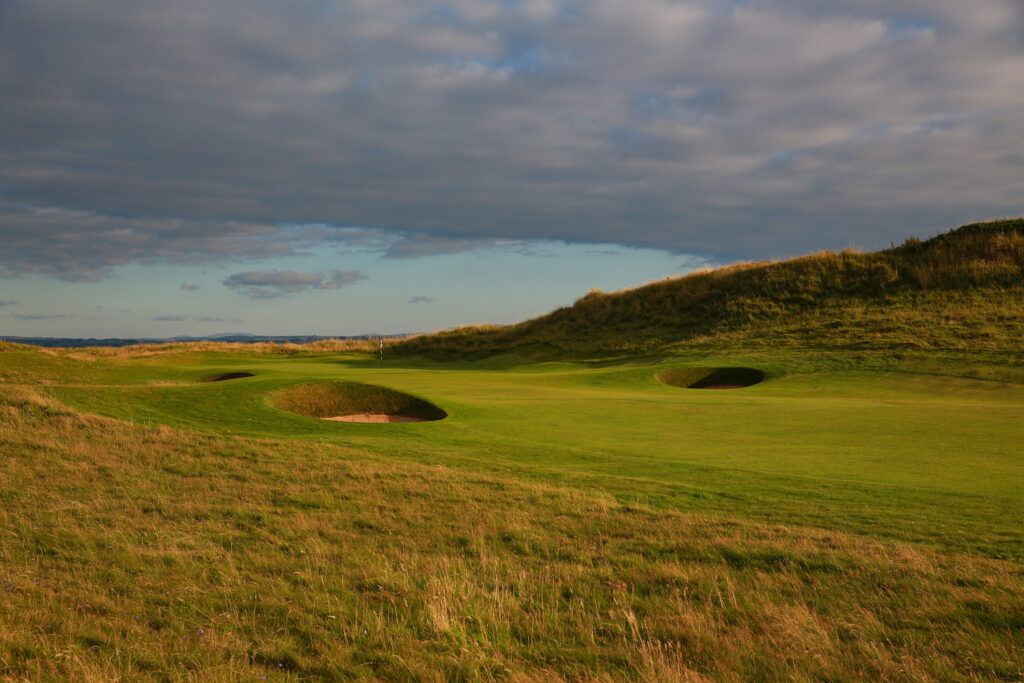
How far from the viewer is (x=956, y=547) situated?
764 centimetres

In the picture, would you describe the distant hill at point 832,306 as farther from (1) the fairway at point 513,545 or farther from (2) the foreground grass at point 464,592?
(2) the foreground grass at point 464,592

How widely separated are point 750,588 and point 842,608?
86 centimetres

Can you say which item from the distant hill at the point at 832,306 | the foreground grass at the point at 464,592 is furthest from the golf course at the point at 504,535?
the distant hill at the point at 832,306

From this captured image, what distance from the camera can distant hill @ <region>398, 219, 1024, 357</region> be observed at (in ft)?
116

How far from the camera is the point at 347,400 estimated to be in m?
23.5

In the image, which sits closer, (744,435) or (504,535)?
(504,535)

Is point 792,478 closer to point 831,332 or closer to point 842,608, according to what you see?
point 842,608

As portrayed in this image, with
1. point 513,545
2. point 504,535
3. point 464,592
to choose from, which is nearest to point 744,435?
point 504,535

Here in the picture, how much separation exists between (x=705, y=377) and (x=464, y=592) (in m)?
28.2

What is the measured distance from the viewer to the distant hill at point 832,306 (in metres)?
35.3

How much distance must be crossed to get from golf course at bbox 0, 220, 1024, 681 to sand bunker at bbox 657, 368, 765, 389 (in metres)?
8.81

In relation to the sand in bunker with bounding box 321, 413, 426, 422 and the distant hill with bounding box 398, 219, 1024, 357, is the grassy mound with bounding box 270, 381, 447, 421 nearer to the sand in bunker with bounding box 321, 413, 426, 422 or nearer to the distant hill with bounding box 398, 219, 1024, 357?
the sand in bunker with bounding box 321, 413, 426, 422

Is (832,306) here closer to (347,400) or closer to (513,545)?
(347,400)

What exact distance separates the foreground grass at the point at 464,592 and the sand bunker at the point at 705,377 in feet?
74.7
